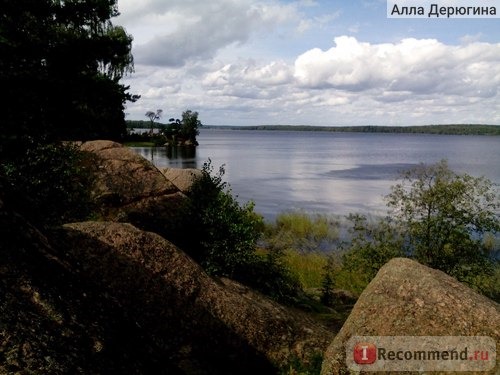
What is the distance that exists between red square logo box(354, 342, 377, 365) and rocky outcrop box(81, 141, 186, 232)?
960 cm

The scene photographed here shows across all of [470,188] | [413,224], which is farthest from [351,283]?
[470,188]

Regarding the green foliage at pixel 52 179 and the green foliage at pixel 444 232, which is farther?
the green foliage at pixel 444 232

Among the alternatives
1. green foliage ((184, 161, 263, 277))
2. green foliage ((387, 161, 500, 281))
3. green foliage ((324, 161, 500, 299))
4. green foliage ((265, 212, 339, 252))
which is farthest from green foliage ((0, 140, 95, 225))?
green foliage ((265, 212, 339, 252))

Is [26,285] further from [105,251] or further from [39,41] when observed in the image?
[39,41]

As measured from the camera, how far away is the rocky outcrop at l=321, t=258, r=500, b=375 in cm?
793

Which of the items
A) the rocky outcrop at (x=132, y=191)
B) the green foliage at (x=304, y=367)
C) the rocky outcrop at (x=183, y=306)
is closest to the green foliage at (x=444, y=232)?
the rocky outcrop at (x=132, y=191)

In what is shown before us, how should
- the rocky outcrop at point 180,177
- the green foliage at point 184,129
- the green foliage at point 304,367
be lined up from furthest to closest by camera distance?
the green foliage at point 184,129 → the rocky outcrop at point 180,177 → the green foliage at point 304,367

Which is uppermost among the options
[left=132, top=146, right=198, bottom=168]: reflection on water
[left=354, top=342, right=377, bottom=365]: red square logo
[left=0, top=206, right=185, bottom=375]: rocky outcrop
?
[left=0, top=206, right=185, bottom=375]: rocky outcrop

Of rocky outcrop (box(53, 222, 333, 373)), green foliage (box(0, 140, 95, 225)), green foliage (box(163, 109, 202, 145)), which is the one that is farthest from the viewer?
green foliage (box(163, 109, 202, 145))

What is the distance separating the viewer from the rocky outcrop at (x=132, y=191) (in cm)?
1784

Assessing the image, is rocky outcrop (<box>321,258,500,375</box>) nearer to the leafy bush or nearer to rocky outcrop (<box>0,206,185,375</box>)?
rocky outcrop (<box>0,206,185,375</box>)

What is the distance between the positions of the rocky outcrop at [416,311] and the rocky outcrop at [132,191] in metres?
9.30

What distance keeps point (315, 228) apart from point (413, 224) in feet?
51.1

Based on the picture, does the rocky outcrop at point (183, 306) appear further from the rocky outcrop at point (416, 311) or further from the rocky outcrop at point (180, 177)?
the rocky outcrop at point (180, 177)
